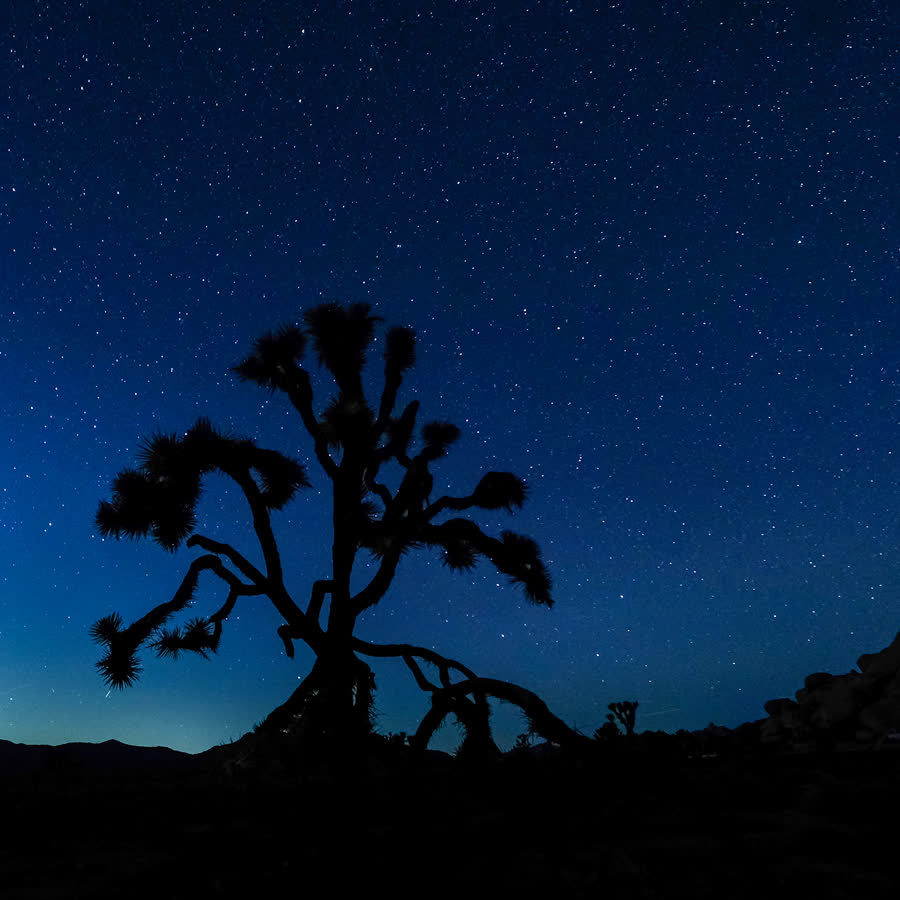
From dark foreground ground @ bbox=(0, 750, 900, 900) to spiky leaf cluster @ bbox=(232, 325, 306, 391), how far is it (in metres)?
6.09

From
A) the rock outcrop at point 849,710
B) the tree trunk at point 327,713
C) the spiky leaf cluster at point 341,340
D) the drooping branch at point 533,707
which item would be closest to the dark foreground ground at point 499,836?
the drooping branch at point 533,707

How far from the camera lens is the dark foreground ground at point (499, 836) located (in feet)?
10.6

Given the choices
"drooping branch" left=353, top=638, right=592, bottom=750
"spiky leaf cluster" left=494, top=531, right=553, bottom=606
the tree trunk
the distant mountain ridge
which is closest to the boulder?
"spiky leaf cluster" left=494, top=531, right=553, bottom=606

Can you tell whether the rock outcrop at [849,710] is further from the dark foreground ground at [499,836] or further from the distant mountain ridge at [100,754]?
the distant mountain ridge at [100,754]

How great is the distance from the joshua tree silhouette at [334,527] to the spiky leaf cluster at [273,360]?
17 mm

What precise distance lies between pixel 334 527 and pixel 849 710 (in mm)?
13846

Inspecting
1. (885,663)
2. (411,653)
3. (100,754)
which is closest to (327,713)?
(411,653)

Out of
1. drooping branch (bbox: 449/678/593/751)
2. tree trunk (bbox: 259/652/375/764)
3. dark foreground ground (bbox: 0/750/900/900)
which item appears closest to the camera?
dark foreground ground (bbox: 0/750/900/900)

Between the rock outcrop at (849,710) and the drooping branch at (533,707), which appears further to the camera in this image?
the rock outcrop at (849,710)

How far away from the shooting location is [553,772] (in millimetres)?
6113

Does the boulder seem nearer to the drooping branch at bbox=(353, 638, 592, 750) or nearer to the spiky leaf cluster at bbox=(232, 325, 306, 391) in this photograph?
the drooping branch at bbox=(353, 638, 592, 750)

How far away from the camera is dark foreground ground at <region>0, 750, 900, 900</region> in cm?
322

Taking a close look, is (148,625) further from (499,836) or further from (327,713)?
(499,836)

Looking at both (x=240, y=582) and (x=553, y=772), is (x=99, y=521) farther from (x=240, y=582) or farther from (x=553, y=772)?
(x=553, y=772)
